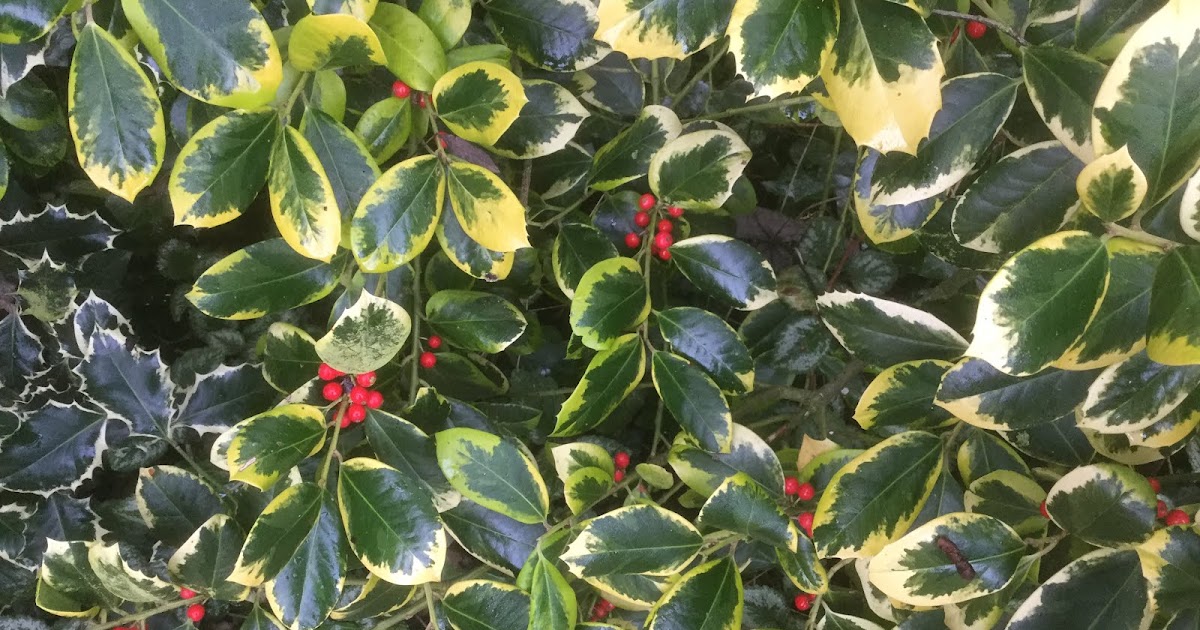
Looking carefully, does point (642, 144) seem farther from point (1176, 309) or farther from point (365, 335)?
point (1176, 309)

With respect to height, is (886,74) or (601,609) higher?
(886,74)

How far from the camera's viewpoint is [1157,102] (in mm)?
526

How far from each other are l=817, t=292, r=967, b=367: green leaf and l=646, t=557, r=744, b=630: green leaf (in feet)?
0.92

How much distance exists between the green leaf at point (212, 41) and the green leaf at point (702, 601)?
0.61m

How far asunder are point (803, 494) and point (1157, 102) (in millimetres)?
498

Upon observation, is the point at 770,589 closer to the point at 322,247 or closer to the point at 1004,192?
the point at 1004,192

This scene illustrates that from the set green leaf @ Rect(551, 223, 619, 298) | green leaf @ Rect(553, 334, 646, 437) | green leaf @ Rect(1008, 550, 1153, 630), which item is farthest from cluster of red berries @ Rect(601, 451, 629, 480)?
green leaf @ Rect(1008, 550, 1153, 630)

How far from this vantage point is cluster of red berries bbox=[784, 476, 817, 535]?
0.83 meters

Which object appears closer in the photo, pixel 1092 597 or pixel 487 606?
pixel 1092 597

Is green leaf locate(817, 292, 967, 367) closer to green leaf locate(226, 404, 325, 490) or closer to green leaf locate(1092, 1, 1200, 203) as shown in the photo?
green leaf locate(1092, 1, 1200, 203)

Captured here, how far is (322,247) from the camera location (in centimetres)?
66

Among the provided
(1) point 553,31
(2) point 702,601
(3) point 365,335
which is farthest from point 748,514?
(1) point 553,31

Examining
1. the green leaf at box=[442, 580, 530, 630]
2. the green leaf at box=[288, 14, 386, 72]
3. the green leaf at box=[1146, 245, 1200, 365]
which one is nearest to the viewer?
the green leaf at box=[1146, 245, 1200, 365]

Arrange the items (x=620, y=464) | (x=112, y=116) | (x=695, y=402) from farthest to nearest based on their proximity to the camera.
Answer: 1. (x=620, y=464)
2. (x=695, y=402)
3. (x=112, y=116)
